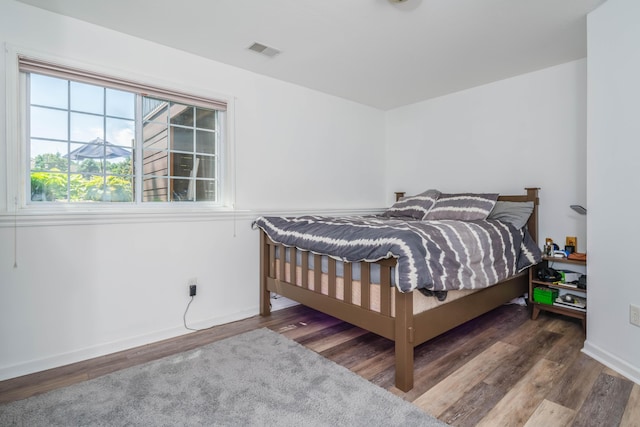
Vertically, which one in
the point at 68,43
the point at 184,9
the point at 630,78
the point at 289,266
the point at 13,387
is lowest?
the point at 13,387

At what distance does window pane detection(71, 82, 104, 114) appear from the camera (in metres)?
2.12

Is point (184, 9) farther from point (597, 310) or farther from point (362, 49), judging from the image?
point (597, 310)

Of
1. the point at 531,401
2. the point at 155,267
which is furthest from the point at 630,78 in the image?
the point at 155,267

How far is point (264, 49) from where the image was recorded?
2447 mm

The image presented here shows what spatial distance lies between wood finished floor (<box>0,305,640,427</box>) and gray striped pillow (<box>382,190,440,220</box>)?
1.09 m

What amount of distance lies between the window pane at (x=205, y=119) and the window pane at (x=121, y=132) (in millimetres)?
505

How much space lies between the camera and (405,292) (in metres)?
1.62

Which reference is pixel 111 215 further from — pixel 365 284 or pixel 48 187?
pixel 365 284

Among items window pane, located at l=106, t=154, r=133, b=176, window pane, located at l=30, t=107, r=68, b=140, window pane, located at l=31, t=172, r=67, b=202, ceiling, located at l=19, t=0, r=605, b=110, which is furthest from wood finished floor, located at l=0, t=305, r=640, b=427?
ceiling, located at l=19, t=0, r=605, b=110

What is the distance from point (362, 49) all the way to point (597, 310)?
7.70ft

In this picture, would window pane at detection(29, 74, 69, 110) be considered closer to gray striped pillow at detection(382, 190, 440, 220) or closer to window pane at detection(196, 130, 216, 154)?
window pane at detection(196, 130, 216, 154)

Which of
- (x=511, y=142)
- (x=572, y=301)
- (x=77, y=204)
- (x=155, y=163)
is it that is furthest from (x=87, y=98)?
(x=572, y=301)

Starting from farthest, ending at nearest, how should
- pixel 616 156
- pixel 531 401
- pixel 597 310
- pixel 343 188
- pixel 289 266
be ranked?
1. pixel 343 188
2. pixel 289 266
3. pixel 597 310
4. pixel 616 156
5. pixel 531 401

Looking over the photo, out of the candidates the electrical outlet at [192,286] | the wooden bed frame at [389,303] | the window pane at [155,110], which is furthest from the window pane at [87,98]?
the wooden bed frame at [389,303]
